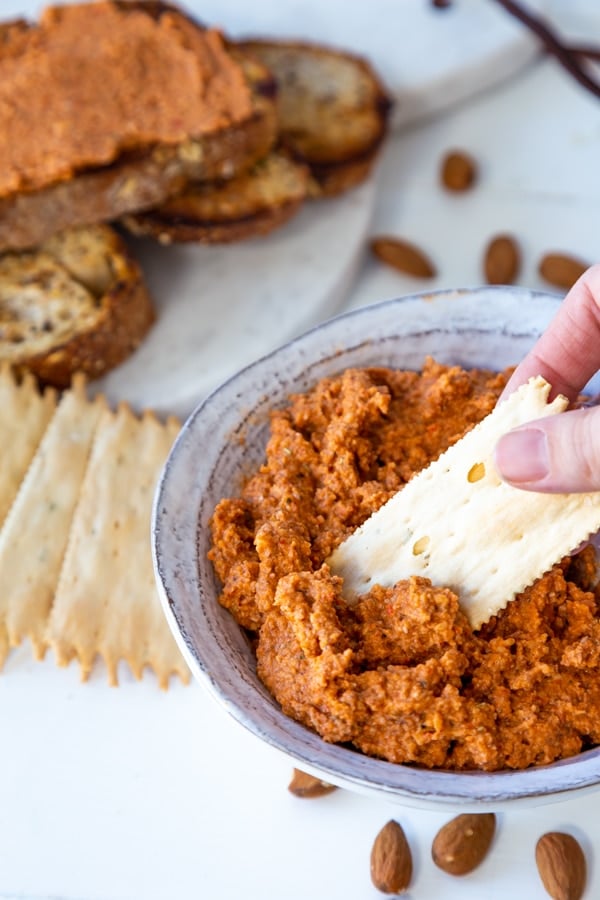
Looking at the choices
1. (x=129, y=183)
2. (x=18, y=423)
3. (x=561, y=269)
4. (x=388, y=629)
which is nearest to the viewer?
(x=388, y=629)

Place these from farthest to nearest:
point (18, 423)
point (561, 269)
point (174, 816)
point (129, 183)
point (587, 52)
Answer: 1. point (587, 52)
2. point (561, 269)
3. point (129, 183)
4. point (18, 423)
5. point (174, 816)

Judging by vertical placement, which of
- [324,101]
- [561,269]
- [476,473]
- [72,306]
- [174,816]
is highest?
[476,473]

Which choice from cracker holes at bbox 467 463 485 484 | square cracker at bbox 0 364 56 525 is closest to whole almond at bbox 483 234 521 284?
square cracker at bbox 0 364 56 525

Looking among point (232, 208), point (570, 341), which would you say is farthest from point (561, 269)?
point (570, 341)

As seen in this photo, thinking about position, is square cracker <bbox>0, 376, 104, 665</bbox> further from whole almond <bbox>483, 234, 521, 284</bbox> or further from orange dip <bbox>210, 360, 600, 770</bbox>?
whole almond <bbox>483, 234, 521, 284</bbox>

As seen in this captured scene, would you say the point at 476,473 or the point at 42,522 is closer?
the point at 476,473

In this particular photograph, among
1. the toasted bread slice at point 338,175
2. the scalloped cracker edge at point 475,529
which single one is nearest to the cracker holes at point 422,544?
the scalloped cracker edge at point 475,529

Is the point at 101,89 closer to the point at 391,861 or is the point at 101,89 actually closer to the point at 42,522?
the point at 42,522

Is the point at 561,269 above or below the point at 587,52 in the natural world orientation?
below

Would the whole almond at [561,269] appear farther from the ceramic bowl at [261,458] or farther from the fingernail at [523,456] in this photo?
the fingernail at [523,456]
